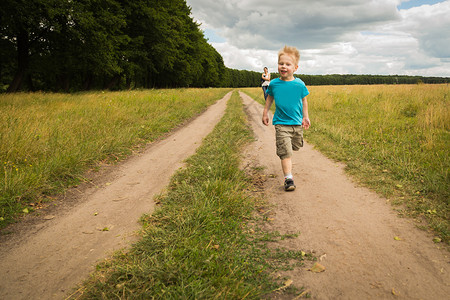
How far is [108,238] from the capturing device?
2838mm

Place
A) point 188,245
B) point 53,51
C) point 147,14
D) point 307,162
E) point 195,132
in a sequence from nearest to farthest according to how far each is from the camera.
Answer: point 188,245, point 307,162, point 195,132, point 53,51, point 147,14

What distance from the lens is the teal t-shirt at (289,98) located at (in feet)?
13.1

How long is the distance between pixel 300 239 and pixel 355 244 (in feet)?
1.76

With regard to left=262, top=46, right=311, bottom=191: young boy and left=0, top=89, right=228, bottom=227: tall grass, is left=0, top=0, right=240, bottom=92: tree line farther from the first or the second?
left=262, top=46, right=311, bottom=191: young boy

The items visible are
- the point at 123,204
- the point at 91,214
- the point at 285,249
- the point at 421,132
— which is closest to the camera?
the point at 285,249

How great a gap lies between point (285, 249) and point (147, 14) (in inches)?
1119

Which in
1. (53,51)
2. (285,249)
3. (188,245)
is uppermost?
(53,51)

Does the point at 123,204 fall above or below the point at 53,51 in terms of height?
below

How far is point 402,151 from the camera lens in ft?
18.2

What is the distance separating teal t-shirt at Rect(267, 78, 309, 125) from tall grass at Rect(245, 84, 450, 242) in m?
1.65

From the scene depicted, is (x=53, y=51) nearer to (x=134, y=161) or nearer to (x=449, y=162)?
(x=134, y=161)

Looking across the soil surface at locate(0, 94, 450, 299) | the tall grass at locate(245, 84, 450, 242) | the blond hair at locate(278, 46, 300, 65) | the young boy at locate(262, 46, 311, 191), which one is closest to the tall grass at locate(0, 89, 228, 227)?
the soil surface at locate(0, 94, 450, 299)

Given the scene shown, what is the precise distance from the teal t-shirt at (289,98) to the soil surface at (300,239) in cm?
110

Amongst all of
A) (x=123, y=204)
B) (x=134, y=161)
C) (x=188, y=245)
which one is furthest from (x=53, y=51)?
(x=188, y=245)
